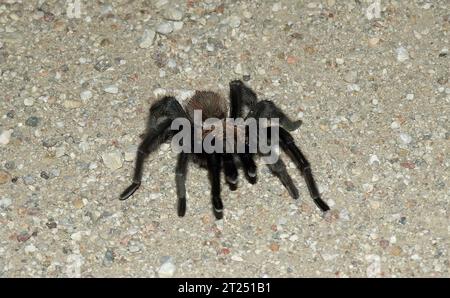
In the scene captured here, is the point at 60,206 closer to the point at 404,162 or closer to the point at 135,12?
the point at 135,12

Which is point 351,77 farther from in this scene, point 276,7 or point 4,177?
point 4,177

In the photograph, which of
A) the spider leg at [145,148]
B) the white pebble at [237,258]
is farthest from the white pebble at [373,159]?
the spider leg at [145,148]

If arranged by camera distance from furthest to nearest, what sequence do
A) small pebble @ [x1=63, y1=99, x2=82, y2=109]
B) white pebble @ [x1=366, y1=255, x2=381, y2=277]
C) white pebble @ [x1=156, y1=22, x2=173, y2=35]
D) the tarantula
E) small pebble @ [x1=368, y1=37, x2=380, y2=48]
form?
white pebble @ [x1=156, y1=22, x2=173, y2=35] → small pebble @ [x1=368, y1=37, x2=380, y2=48] → small pebble @ [x1=63, y1=99, x2=82, y2=109] → the tarantula → white pebble @ [x1=366, y1=255, x2=381, y2=277]

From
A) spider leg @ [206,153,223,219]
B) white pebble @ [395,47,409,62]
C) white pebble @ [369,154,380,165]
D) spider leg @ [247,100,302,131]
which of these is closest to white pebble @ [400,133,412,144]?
white pebble @ [369,154,380,165]

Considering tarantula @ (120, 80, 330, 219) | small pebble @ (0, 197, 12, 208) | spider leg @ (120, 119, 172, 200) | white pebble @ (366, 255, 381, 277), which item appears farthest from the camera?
small pebble @ (0, 197, 12, 208)

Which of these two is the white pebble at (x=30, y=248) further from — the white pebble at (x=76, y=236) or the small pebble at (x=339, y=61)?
the small pebble at (x=339, y=61)

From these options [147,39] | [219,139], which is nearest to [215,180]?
[219,139]

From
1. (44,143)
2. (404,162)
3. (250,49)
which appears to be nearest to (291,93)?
(250,49)

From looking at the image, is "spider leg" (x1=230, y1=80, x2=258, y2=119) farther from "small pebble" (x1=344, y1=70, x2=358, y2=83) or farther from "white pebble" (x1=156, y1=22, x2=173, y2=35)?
"white pebble" (x1=156, y1=22, x2=173, y2=35)
